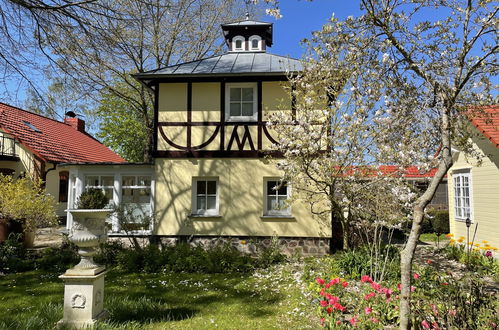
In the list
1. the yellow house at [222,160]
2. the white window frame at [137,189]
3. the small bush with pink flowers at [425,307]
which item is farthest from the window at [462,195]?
the white window frame at [137,189]

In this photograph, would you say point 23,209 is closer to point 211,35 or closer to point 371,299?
point 371,299

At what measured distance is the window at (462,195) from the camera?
10789 millimetres

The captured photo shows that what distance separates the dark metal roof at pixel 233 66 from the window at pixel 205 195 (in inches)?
120

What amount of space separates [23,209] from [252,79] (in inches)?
277

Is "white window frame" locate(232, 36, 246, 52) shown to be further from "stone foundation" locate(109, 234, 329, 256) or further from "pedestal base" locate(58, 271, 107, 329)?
"pedestal base" locate(58, 271, 107, 329)

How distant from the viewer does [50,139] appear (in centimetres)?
1630

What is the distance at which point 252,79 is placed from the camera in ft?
31.4

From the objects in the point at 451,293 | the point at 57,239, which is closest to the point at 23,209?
the point at 57,239

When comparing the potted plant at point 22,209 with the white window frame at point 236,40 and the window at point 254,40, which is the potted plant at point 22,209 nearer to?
the white window frame at point 236,40

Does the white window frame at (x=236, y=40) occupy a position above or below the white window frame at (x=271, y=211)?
above

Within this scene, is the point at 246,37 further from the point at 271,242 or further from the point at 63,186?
the point at 63,186

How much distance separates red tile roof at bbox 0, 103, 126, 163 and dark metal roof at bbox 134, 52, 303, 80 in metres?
6.95

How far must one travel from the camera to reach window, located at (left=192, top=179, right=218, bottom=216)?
31.7 ft

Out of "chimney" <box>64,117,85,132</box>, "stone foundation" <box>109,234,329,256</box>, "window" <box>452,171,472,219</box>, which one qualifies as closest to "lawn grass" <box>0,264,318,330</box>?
"stone foundation" <box>109,234,329,256</box>
